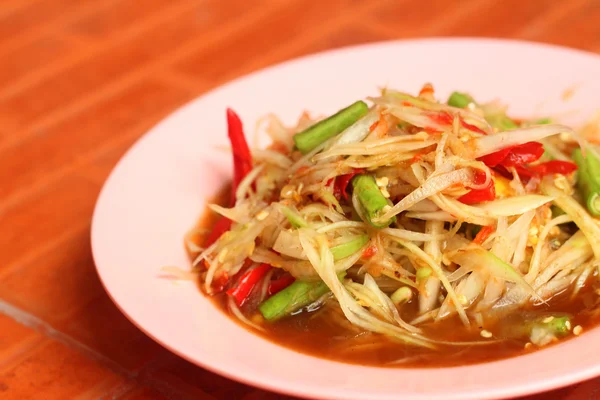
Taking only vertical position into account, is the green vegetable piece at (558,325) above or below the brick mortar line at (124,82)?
below

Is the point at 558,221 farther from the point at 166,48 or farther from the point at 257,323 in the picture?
the point at 166,48

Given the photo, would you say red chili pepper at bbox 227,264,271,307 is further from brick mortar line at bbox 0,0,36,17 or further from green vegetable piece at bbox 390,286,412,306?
brick mortar line at bbox 0,0,36,17

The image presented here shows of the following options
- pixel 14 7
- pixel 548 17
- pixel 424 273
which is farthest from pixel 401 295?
pixel 14 7

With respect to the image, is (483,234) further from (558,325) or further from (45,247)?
(45,247)

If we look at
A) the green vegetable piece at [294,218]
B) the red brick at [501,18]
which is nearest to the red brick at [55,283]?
the green vegetable piece at [294,218]

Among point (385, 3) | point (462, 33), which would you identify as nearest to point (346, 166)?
Answer: point (462, 33)

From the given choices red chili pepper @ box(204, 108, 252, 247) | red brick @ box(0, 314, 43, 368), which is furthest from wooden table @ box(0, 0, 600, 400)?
red chili pepper @ box(204, 108, 252, 247)

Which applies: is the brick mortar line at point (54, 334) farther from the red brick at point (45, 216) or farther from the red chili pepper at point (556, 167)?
the red chili pepper at point (556, 167)
